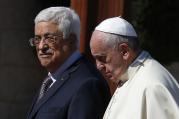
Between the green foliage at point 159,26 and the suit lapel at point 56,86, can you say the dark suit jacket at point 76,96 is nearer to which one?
the suit lapel at point 56,86

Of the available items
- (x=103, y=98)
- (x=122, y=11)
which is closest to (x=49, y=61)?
(x=103, y=98)

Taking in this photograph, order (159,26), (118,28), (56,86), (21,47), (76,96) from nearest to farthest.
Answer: (118,28)
(76,96)
(56,86)
(159,26)
(21,47)

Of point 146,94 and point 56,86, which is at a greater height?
point 146,94

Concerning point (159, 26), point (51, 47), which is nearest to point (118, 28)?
point (51, 47)

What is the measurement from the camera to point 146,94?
10.3ft

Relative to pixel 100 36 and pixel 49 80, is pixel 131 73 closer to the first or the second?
pixel 100 36

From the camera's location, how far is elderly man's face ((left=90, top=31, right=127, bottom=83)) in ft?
10.6

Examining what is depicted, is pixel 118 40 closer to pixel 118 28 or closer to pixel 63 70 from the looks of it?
pixel 118 28

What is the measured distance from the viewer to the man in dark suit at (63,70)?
3.59 m

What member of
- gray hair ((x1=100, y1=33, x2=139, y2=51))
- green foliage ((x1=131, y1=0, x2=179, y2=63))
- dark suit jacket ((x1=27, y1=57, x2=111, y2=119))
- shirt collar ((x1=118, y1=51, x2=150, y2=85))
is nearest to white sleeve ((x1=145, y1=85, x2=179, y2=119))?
shirt collar ((x1=118, y1=51, x2=150, y2=85))

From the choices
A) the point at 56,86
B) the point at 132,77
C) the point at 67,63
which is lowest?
the point at 56,86

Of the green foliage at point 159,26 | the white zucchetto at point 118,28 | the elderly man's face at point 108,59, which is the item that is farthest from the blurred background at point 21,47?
the elderly man's face at point 108,59

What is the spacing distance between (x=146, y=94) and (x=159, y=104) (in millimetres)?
77

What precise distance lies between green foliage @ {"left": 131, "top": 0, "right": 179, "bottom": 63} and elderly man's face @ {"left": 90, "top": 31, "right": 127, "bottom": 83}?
216cm
